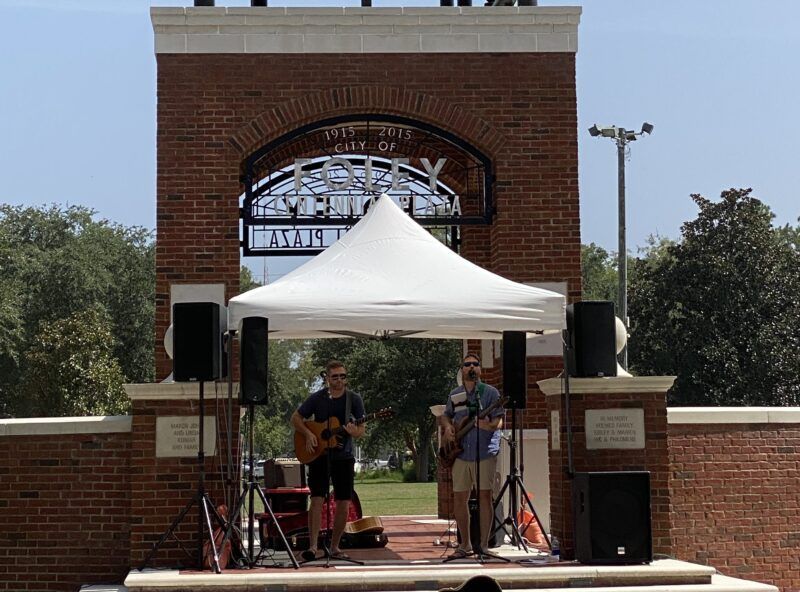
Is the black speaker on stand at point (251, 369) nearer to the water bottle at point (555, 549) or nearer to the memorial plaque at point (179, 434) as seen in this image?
the memorial plaque at point (179, 434)

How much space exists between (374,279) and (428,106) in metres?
4.57

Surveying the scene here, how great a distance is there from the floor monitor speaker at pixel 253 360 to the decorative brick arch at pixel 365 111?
5.04m

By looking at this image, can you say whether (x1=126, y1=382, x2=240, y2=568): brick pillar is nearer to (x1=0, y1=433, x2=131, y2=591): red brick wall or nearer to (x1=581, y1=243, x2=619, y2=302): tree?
(x1=0, y1=433, x2=131, y2=591): red brick wall

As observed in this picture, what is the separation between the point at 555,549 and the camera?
11.9m

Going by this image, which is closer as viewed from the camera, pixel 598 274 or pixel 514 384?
pixel 514 384


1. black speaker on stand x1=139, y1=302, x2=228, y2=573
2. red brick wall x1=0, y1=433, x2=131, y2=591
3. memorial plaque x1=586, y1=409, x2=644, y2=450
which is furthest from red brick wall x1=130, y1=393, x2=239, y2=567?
memorial plaque x1=586, y1=409, x2=644, y2=450

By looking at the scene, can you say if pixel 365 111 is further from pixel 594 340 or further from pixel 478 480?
pixel 478 480

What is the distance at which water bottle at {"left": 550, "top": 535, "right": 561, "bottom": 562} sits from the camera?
37.3 feet

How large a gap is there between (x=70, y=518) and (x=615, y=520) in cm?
490

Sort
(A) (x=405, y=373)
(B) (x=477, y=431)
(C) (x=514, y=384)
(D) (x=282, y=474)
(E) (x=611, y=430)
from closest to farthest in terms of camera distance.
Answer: (B) (x=477, y=431) → (E) (x=611, y=430) → (C) (x=514, y=384) → (D) (x=282, y=474) → (A) (x=405, y=373)

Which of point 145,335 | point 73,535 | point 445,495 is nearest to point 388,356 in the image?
point 145,335

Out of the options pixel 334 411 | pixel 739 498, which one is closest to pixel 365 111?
pixel 334 411

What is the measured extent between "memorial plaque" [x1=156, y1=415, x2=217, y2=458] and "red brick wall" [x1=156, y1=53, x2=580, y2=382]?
3.73 meters

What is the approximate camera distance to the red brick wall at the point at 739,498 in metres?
12.6
